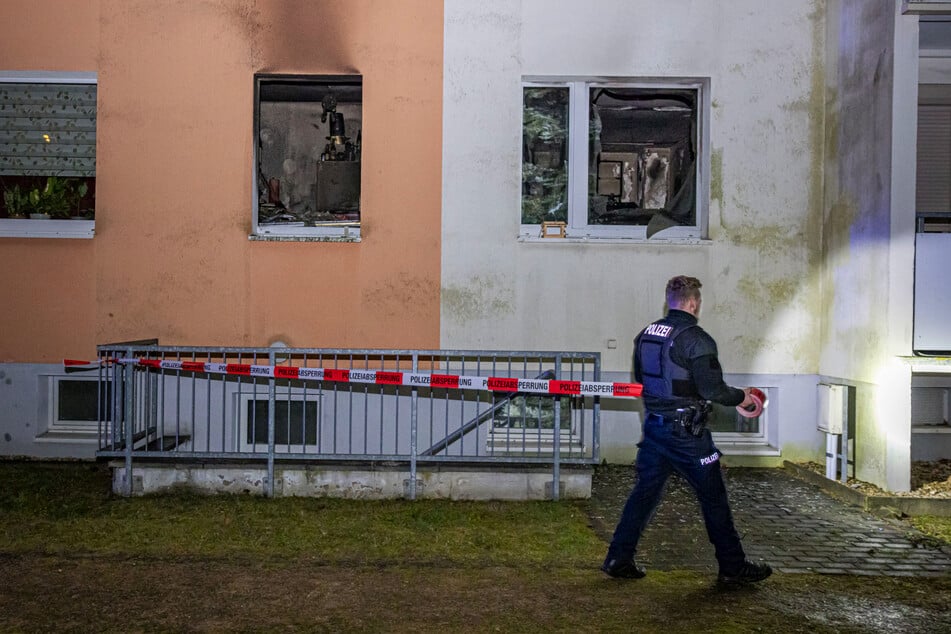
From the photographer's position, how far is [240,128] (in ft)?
32.4

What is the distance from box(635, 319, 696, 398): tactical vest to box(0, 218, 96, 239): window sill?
6.61 metres

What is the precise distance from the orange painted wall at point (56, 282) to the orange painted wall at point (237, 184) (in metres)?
0.04

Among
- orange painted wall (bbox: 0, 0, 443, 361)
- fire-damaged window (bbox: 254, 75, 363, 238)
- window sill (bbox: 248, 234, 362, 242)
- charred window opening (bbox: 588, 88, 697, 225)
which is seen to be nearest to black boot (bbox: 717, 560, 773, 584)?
orange painted wall (bbox: 0, 0, 443, 361)

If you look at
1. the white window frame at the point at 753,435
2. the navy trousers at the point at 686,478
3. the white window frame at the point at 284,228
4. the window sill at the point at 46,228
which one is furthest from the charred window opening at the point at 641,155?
the window sill at the point at 46,228

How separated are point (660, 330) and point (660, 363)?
0.22 m

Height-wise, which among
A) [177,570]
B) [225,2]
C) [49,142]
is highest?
[225,2]

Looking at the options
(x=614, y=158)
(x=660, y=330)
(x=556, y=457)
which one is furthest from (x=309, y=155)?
(x=660, y=330)

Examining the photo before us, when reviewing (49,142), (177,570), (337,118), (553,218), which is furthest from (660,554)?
(49,142)

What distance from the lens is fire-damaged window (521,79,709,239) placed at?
10.0 metres

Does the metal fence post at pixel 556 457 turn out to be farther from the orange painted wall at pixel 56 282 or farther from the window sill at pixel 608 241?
the orange painted wall at pixel 56 282

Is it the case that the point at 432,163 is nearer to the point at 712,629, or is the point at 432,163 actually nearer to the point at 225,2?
the point at 225,2

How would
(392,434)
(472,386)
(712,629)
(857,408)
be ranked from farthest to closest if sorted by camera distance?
1. (392,434)
2. (857,408)
3. (472,386)
4. (712,629)

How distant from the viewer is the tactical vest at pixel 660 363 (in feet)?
19.3

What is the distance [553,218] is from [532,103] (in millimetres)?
1278
